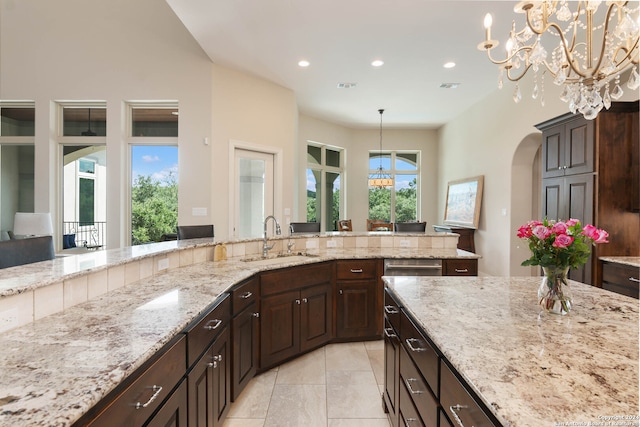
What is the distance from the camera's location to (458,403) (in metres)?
0.97

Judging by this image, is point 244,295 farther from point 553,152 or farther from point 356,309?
point 553,152

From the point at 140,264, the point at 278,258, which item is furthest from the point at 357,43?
the point at 140,264

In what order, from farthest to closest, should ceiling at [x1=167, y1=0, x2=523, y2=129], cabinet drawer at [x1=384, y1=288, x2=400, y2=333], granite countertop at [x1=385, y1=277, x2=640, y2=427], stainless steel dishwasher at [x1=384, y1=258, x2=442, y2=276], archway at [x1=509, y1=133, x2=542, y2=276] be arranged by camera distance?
archway at [x1=509, y1=133, x2=542, y2=276] < ceiling at [x1=167, y1=0, x2=523, y2=129] < stainless steel dishwasher at [x1=384, y1=258, x2=442, y2=276] < cabinet drawer at [x1=384, y1=288, x2=400, y2=333] < granite countertop at [x1=385, y1=277, x2=640, y2=427]

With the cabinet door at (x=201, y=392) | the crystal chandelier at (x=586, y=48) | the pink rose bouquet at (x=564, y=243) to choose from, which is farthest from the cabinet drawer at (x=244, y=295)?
the crystal chandelier at (x=586, y=48)

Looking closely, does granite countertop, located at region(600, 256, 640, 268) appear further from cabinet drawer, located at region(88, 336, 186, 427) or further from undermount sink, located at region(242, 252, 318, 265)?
cabinet drawer, located at region(88, 336, 186, 427)

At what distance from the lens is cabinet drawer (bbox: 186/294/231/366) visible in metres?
1.32

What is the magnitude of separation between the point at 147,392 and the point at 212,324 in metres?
0.58

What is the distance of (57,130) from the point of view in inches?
197

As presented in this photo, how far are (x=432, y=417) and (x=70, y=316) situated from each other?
1.47 meters

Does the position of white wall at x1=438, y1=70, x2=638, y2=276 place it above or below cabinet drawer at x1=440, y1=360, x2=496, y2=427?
above

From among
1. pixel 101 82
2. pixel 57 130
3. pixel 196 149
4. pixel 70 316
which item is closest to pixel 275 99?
pixel 196 149

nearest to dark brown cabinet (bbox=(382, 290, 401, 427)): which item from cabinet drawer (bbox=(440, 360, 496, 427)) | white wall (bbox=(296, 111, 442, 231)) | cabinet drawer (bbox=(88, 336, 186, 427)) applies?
cabinet drawer (bbox=(440, 360, 496, 427))

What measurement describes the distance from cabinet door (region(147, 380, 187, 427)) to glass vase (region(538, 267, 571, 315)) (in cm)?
154

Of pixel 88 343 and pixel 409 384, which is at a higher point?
pixel 88 343
